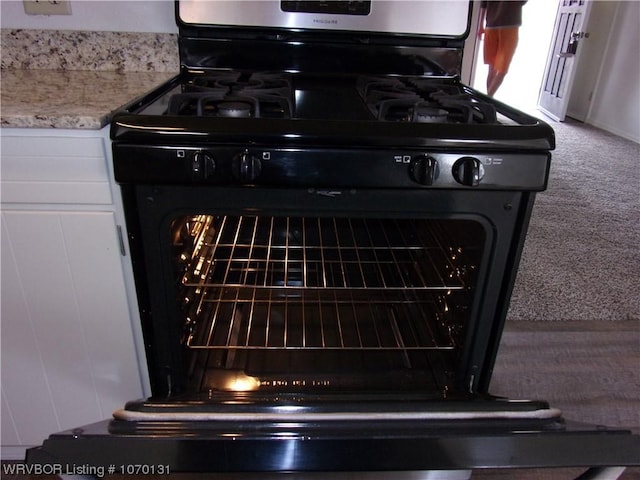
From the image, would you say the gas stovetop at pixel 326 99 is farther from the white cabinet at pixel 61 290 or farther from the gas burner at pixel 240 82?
the white cabinet at pixel 61 290

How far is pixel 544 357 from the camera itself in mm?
1470

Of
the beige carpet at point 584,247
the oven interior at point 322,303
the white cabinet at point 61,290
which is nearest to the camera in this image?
the white cabinet at point 61,290

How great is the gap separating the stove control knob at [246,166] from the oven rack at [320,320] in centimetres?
42

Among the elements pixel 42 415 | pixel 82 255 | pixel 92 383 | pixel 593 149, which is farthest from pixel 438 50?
pixel 593 149

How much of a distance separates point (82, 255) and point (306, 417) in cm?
60

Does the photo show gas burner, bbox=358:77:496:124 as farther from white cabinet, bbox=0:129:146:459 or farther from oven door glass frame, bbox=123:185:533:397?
white cabinet, bbox=0:129:146:459

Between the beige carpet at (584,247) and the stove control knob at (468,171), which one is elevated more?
the stove control knob at (468,171)

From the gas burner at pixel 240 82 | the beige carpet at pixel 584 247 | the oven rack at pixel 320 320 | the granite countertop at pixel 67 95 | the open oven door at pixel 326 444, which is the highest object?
the gas burner at pixel 240 82

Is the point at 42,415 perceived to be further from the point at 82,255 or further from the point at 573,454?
the point at 573,454

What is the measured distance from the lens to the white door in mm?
4453

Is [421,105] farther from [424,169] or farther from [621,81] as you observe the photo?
[621,81]

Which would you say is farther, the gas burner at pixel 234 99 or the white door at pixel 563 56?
the white door at pixel 563 56

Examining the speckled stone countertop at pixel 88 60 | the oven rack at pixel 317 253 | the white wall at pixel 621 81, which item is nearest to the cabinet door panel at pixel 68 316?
the oven rack at pixel 317 253

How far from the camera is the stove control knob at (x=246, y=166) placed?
0.76 m
